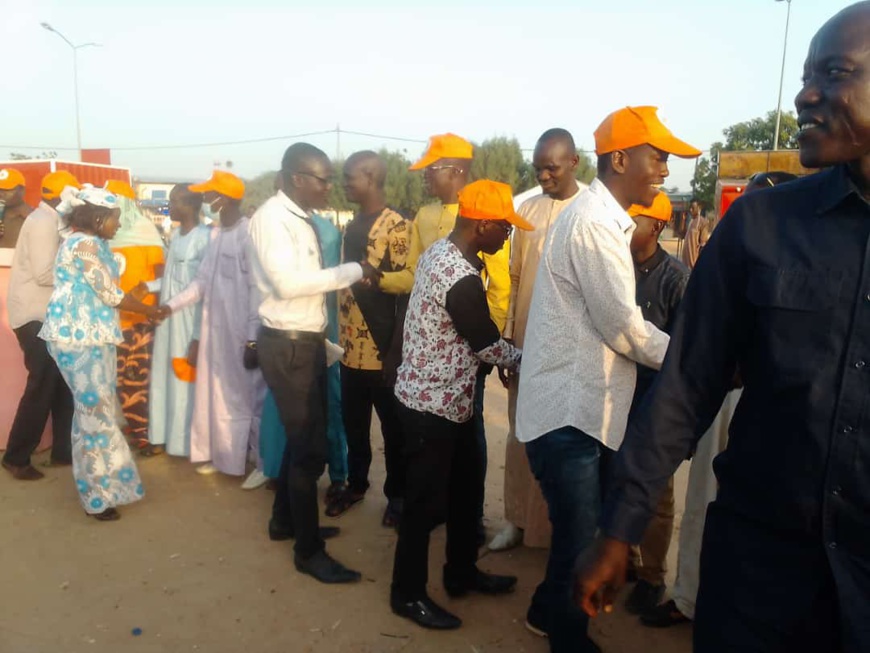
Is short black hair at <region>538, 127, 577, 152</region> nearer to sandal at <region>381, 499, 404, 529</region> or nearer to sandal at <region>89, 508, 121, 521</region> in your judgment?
sandal at <region>381, 499, 404, 529</region>

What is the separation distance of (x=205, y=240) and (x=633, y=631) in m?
3.80

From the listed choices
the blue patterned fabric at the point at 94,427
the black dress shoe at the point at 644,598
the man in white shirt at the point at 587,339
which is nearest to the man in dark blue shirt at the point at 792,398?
the man in white shirt at the point at 587,339

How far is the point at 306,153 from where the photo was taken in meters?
3.83

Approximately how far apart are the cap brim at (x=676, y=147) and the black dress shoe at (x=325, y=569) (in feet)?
7.99

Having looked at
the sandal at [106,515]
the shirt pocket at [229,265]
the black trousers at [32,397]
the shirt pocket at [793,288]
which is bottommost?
the sandal at [106,515]

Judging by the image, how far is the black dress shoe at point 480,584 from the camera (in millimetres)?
3570

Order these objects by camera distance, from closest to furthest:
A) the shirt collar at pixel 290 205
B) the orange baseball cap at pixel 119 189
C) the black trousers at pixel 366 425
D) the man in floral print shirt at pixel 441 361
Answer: the man in floral print shirt at pixel 441 361, the shirt collar at pixel 290 205, the black trousers at pixel 366 425, the orange baseball cap at pixel 119 189

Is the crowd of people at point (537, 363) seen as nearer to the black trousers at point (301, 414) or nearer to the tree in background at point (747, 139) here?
the black trousers at point (301, 414)

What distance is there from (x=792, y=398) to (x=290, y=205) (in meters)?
2.80

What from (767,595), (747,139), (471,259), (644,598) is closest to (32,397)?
(471,259)

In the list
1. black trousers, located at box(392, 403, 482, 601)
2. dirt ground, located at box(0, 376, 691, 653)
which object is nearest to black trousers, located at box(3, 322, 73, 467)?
dirt ground, located at box(0, 376, 691, 653)

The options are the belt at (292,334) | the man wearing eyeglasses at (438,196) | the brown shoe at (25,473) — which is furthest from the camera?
the brown shoe at (25,473)

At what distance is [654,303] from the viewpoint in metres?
3.32

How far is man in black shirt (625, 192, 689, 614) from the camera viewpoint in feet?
10.9
